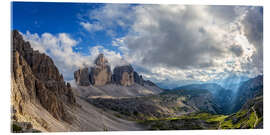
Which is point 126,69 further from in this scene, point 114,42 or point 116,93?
point 114,42

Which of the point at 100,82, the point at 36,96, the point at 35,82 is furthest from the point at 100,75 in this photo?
the point at 36,96

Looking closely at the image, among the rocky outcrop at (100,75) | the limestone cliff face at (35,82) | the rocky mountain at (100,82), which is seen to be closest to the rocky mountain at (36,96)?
the limestone cliff face at (35,82)

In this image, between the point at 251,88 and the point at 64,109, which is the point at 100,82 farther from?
the point at 251,88

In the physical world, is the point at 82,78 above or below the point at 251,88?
below

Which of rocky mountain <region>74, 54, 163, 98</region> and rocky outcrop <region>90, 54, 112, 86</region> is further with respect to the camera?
rocky outcrop <region>90, 54, 112, 86</region>

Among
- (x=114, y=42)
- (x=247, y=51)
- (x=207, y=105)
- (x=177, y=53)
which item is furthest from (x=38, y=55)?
(x=207, y=105)

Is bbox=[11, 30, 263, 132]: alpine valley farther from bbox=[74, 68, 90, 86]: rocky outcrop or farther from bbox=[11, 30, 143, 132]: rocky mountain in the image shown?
bbox=[74, 68, 90, 86]: rocky outcrop

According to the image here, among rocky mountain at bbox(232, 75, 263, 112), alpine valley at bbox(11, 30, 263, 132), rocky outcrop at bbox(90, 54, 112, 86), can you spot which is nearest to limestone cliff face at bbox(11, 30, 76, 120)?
alpine valley at bbox(11, 30, 263, 132)

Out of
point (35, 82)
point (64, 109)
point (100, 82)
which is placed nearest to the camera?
point (35, 82)
